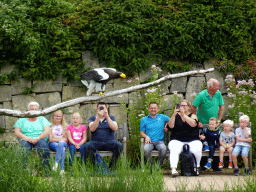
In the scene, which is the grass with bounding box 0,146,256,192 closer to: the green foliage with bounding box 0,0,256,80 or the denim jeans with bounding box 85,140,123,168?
the denim jeans with bounding box 85,140,123,168

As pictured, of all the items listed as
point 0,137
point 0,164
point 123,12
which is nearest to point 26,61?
point 0,137

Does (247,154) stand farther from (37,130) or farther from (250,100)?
(37,130)

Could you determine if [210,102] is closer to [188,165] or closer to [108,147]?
[188,165]

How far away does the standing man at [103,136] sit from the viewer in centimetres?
484

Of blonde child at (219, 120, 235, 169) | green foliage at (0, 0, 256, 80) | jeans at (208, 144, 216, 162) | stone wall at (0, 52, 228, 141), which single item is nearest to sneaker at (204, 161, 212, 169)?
jeans at (208, 144, 216, 162)

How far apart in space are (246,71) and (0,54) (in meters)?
4.55

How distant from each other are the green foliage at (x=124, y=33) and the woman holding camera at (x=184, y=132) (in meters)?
1.77

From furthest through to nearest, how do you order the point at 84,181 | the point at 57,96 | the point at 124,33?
the point at 124,33
the point at 57,96
the point at 84,181

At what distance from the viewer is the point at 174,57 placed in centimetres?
684

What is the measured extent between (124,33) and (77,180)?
3.84 m

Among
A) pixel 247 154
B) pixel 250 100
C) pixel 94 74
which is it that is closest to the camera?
pixel 94 74

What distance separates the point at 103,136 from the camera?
198 inches

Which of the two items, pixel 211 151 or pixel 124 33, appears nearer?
pixel 211 151

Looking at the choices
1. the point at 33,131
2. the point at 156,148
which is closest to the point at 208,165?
the point at 156,148
